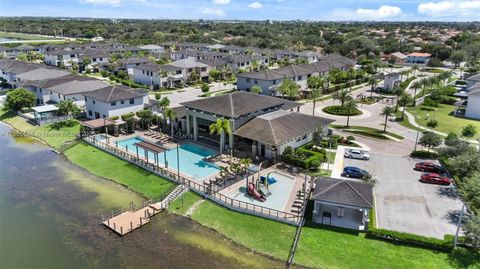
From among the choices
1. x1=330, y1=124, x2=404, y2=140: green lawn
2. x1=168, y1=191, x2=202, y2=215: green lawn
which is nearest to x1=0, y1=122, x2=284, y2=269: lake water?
x1=168, y1=191, x2=202, y2=215: green lawn

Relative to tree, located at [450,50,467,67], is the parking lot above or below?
below

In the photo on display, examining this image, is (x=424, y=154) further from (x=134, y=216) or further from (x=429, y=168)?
(x=134, y=216)

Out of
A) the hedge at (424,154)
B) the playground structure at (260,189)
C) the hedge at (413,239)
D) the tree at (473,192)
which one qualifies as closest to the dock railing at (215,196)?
the playground structure at (260,189)

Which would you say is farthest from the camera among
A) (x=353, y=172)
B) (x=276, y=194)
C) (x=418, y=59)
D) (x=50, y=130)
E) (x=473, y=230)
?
(x=418, y=59)

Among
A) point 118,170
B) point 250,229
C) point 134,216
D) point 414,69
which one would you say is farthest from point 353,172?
point 414,69

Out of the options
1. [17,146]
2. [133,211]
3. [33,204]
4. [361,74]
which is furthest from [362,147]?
[361,74]

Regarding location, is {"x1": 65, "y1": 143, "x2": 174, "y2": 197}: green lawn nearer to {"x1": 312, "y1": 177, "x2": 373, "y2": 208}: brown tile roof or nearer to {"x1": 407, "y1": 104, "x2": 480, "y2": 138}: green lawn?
{"x1": 312, "y1": 177, "x2": 373, "y2": 208}: brown tile roof

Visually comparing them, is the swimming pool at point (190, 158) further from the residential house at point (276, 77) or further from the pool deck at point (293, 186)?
the residential house at point (276, 77)
